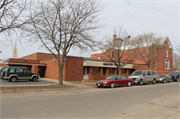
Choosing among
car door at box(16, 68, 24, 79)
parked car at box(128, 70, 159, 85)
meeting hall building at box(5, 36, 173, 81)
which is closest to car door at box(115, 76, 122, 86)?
parked car at box(128, 70, 159, 85)

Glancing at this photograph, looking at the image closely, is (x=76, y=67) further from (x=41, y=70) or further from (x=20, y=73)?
(x=41, y=70)

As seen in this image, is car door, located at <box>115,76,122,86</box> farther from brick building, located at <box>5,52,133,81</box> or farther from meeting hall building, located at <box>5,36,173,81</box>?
brick building, located at <box>5,52,133,81</box>

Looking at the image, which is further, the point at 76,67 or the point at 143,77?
the point at 76,67

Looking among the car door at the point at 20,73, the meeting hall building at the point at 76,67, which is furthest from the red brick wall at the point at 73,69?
the car door at the point at 20,73

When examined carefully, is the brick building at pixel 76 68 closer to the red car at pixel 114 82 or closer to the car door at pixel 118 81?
the red car at pixel 114 82

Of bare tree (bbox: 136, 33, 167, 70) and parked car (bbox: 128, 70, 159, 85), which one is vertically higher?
bare tree (bbox: 136, 33, 167, 70)

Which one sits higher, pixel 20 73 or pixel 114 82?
pixel 20 73

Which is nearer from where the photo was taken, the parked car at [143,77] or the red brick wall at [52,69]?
the parked car at [143,77]

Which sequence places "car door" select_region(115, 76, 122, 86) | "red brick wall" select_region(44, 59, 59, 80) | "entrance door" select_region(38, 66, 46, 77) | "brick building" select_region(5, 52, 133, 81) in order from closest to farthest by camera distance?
"car door" select_region(115, 76, 122, 86) → "brick building" select_region(5, 52, 133, 81) → "red brick wall" select_region(44, 59, 59, 80) → "entrance door" select_region(38, 66, 46, 77)

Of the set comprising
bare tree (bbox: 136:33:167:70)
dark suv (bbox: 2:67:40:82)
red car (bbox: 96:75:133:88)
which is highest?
bare tree (bbox: 136:33:167:70)

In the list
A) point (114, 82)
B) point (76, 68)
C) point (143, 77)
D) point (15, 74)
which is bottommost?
A: point (114, 82)

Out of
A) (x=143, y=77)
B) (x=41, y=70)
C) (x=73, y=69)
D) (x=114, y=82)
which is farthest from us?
(x=41, y=70)

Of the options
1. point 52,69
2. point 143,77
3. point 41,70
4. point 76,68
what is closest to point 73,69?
point 76,68

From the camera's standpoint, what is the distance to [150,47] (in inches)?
1187
